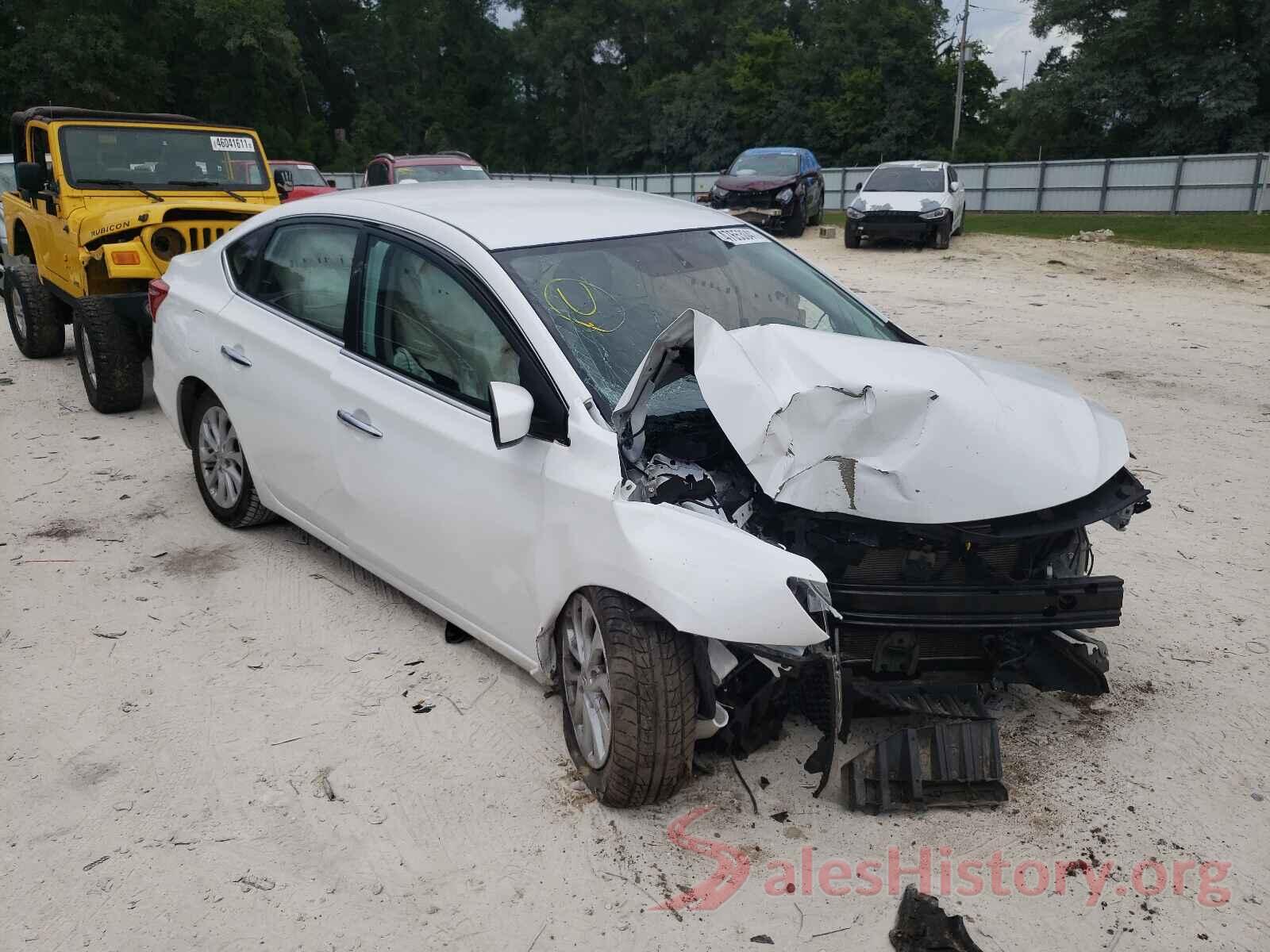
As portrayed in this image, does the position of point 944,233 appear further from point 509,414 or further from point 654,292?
point 509,414

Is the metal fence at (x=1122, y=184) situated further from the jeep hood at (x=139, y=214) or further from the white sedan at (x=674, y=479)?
the white sedan at (x=674, y=479)

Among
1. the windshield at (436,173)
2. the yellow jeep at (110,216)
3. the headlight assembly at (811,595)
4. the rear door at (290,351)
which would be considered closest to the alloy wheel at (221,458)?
the rear door at (290,351)

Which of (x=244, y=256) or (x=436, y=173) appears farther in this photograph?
(x=436, y=173)

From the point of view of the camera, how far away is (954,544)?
117 inches

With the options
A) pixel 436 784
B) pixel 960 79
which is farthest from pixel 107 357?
pixel 960 79

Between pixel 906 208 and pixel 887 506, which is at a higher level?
pixel 906 208

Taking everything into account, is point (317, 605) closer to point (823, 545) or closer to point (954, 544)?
point (823, 545)

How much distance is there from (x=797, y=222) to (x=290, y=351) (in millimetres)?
18084

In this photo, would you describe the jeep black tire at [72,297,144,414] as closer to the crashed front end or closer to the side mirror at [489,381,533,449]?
the side mirror at [489,381,533,449]

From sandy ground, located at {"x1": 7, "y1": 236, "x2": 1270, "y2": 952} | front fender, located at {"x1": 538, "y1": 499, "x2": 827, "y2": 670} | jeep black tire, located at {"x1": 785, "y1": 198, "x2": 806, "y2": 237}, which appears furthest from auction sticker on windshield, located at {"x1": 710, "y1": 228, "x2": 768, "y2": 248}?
jeep black tire, located at {"x1": 785, "y1": 198, "x2": 806, "y2": 237}

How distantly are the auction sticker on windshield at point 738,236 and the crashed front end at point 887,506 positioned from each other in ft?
3.61

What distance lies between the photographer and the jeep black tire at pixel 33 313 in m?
8.73

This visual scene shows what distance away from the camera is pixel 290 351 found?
4199 mm

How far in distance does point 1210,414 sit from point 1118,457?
4.70 m
